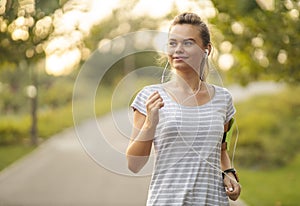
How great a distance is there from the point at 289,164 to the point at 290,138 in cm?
133

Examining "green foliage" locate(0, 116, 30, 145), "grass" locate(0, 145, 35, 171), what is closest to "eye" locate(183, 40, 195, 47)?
"grass" locate(0, 145, 35, 171)

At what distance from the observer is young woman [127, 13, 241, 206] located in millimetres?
2316

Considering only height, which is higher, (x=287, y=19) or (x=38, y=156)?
(x=287, y=19)

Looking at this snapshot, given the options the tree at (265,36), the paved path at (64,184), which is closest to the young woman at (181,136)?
the tree at (265,36)

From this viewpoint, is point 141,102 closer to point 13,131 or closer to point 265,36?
point 265,36

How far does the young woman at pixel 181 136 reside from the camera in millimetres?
2316

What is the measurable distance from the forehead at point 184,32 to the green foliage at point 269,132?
405 inches

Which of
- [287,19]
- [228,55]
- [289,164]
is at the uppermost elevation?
[287,19]

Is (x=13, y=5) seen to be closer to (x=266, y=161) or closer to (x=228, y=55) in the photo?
(x=228, y=55)

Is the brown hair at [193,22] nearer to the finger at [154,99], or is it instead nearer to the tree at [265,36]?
the finger at [154,99]

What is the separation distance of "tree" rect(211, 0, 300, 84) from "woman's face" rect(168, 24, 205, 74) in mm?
3897

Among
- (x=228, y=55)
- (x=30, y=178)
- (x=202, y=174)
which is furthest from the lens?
(x=30, y=178)

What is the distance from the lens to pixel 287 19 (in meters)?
7.27

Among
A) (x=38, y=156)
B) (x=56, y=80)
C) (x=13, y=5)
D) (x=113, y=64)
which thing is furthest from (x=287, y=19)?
(x=56, y=80)
